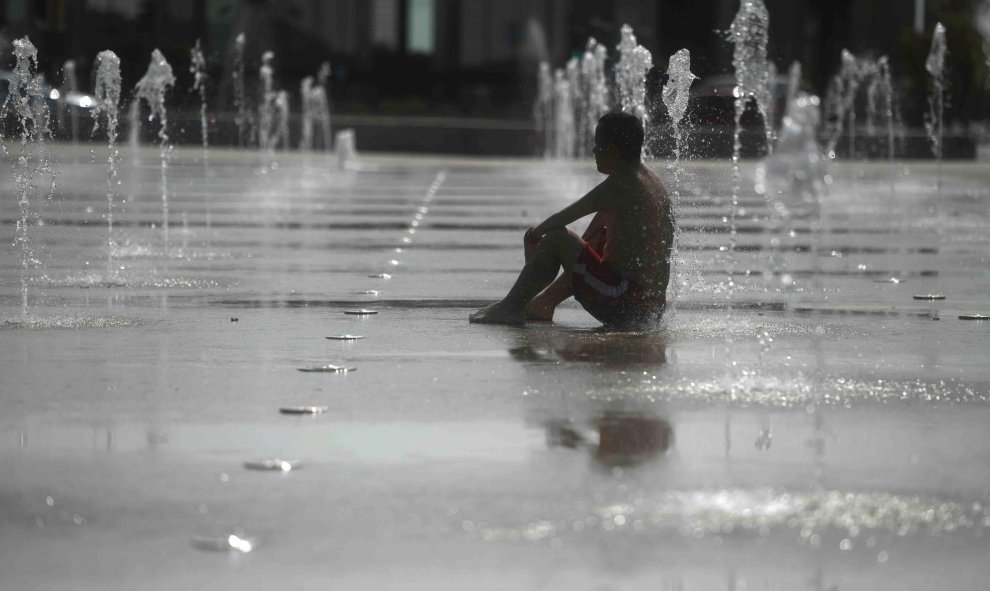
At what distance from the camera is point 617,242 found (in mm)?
8875

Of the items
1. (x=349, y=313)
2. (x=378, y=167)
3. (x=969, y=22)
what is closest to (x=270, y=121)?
(x=378, y=167)

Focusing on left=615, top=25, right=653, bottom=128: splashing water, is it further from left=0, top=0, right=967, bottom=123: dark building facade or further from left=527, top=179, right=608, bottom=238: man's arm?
left=0, top=0, right=967, bottom=123: dark building facade

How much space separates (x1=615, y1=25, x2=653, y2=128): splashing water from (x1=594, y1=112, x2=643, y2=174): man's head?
9822 millimetres

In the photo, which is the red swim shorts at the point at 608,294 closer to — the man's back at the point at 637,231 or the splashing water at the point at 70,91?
the man's back at the point at 637,231

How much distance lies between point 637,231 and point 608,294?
0.33 m

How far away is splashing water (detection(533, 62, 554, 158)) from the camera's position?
138 ft

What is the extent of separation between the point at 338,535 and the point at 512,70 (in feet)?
161

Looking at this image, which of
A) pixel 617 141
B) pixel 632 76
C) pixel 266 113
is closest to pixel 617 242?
pixel 617 141

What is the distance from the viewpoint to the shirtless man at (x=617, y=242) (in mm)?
8852

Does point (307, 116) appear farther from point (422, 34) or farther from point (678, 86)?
point (678, 86)

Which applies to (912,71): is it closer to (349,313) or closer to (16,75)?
(16,75)

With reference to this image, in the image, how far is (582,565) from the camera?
15.0 ft

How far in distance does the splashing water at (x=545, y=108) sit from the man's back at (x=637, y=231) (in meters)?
31.7

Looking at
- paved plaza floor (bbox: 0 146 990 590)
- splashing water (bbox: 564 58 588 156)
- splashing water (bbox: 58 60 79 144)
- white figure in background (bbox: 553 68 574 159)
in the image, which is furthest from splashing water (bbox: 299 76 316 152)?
paved plaza floor (bbox: 0 146 990 590)
